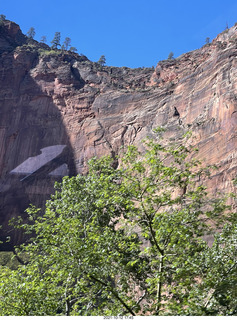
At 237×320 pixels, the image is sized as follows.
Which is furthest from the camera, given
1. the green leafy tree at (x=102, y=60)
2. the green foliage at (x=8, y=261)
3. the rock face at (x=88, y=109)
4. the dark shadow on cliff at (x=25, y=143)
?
the green leafy tree at (x=102, y=60)

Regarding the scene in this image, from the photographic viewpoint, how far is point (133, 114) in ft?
159

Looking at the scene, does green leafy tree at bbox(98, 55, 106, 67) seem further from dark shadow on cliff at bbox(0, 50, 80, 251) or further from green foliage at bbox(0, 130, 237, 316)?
green foliage at bbox(0, 130, 237, 316)

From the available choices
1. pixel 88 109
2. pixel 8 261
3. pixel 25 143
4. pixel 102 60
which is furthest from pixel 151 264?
pixel 102 60

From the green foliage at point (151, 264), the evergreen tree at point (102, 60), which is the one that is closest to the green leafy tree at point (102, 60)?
the evergreen tree at point (102, 60)

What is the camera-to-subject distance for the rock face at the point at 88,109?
4014cm

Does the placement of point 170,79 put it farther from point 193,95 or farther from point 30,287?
point 30,287

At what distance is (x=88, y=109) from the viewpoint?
172 ft

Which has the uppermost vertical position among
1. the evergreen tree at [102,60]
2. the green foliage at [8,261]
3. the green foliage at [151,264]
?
the evergreen tree at [102,60]

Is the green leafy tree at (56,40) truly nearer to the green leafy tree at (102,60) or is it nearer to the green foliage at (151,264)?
the green leafy tree at (102,60)

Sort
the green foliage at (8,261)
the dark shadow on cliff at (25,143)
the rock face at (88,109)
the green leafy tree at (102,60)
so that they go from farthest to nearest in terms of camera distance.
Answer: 1. the green leafy tree at (102,60)
2. the dark shadow on cliff at (25,143)
3. the rock face at (88,109)
4. the green foliage at (8,261)

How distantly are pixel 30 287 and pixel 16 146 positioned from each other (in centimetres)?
4281

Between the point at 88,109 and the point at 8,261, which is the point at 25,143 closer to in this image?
the point at 88,109

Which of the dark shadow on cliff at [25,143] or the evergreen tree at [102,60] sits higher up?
the evergreen tree at [102,60]

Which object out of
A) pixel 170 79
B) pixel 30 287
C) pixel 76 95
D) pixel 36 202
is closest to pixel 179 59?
pixel 170 79
